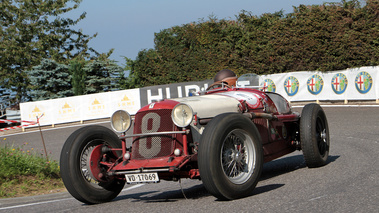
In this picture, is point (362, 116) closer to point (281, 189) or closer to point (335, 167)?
point (335, 167)

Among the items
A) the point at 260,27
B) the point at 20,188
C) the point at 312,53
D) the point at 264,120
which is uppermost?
the point at 260,27

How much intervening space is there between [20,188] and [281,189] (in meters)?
5.12

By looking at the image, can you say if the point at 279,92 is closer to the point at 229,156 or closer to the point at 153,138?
the point at 153,138

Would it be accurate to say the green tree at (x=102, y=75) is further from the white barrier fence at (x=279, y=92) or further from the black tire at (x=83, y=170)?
the black tire at (x=83, y=170)

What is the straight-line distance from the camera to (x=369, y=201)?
5379mm

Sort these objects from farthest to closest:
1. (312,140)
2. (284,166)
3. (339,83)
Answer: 1. (339,83)
2. (284,166)
3. (312,140)

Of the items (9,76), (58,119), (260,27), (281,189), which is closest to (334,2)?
A: (260,27)

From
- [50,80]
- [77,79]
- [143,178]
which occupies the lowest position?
[143,178]

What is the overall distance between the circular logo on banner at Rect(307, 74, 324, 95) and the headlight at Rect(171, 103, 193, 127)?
59.0 ft

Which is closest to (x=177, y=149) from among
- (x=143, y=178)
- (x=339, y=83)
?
(x=143, y=178)

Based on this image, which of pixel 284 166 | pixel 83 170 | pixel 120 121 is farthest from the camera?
pixel 284 166

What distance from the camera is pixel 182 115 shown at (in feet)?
21.0

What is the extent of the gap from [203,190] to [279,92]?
18.1 m

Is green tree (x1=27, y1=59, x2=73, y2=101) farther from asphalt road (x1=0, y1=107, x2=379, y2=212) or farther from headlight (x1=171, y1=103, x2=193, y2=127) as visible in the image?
headlight (x1=171, y1=103, x2=193, y2=127)
